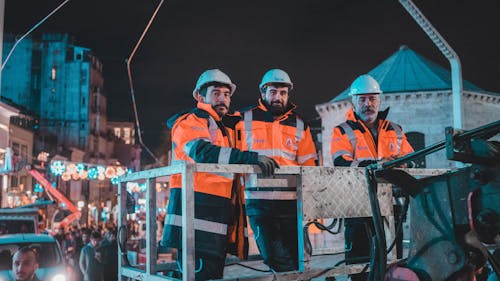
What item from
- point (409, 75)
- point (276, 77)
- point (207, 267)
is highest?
point (409, 75)

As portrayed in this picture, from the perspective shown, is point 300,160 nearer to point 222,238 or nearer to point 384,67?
point 222,238

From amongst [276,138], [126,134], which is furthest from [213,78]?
[126,134]

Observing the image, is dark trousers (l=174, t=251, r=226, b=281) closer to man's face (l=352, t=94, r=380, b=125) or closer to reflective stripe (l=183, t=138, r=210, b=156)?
reflective stripe (l=183, t=138, r=210, b=156)

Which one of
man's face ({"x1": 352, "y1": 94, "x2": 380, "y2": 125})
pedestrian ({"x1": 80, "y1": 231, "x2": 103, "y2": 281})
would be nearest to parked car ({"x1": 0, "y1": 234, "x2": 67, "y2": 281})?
pedestrian ({"x1": 80, "y1": 231, "x2": 103, "y2": 281})

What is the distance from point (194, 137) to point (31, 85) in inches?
2395

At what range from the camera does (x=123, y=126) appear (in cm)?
9750

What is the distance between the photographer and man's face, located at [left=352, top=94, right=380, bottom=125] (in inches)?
226

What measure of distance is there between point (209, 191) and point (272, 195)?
0.67 meters

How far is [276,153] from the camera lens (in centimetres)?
518

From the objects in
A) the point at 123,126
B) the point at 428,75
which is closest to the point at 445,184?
the point at 428,75

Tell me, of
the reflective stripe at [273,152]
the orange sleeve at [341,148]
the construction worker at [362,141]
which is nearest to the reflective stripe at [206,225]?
the reflective stripe at [273,152]

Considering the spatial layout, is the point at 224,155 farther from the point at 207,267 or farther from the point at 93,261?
the point at 93,261

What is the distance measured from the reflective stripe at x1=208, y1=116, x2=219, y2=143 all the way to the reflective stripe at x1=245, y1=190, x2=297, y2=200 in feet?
2.19

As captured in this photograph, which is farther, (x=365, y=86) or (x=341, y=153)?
(x=365, y=86)
